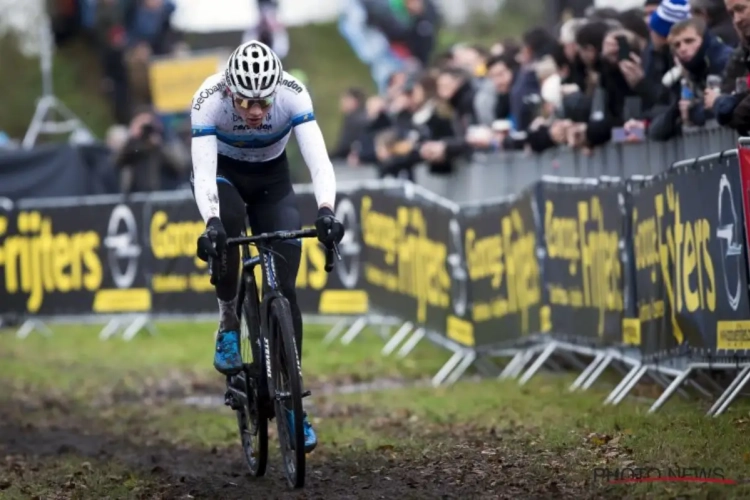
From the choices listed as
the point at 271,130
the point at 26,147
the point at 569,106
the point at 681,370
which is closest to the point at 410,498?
the point at 271,130

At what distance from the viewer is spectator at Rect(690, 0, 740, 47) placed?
490 inches

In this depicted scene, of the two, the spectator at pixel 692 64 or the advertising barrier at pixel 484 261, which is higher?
the spectator at pixel 692 64

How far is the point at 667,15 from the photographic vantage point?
42.3 ft

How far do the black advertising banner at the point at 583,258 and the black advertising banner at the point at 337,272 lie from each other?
5535 millimetres

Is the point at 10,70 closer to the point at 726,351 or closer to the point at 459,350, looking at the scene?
the point at 459,350

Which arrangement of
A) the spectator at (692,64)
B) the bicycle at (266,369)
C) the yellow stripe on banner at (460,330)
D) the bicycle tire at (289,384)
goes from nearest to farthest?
1. the bicycle tire at (289,384)
2. the bicycle at (266,369)
3. the spectator at (692,64)
4. the yellow stripe on banner at (460,330)

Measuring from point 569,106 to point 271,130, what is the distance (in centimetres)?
499

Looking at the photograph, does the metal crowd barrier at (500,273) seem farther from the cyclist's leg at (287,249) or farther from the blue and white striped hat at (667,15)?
the cyclist's leg at (287,249)

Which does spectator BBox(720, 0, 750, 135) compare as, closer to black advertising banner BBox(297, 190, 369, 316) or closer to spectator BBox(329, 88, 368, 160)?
black advertising banner BBox(297, 190, 369, 316)

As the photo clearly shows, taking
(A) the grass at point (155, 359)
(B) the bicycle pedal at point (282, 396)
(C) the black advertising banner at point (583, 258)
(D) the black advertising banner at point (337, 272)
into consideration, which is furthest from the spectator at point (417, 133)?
(B) the bicycle pedal at point (282, 396)

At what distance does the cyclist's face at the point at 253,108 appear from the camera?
943 cm

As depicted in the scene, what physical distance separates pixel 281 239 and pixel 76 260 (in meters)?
13.0

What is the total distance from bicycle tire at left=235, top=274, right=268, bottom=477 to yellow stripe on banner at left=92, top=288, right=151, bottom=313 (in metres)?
11.4

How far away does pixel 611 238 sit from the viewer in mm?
12523
